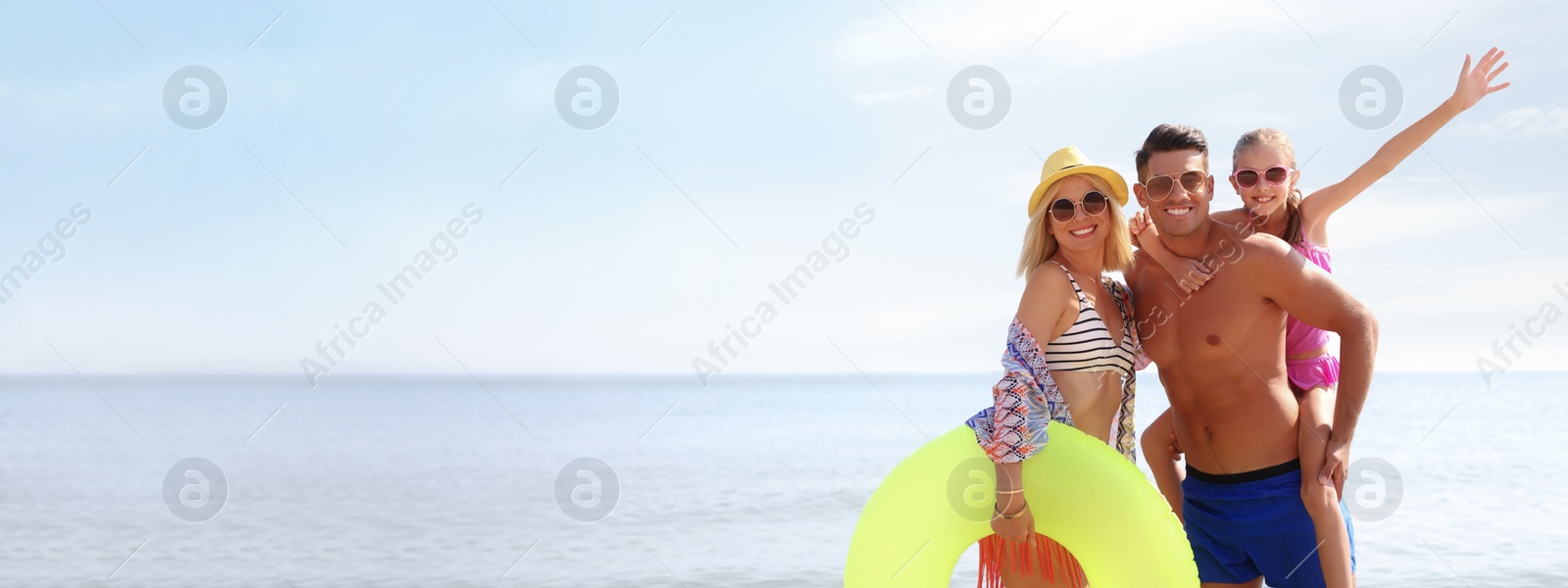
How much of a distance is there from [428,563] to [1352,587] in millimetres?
7029

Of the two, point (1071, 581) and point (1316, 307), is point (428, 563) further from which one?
point (1316, 307)

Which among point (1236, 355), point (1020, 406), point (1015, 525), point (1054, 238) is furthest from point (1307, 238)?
point (1015, 525)

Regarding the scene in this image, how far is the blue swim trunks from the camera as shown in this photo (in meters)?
2.77

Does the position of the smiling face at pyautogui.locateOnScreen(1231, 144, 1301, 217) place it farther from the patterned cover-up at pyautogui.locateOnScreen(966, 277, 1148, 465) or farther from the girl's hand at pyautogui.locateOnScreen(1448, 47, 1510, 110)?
the patterned cover-up at pyautogui.locateOnScreen(966, 277, 1148, 465)

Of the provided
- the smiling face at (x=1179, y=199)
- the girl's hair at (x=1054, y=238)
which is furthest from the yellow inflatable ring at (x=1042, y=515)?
the smiling face at (x=1179, y=199)

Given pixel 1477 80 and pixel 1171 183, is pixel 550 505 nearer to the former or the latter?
pixel 1171 183

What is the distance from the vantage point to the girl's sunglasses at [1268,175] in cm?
293

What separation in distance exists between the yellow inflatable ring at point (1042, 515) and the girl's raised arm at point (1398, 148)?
44.1 inches

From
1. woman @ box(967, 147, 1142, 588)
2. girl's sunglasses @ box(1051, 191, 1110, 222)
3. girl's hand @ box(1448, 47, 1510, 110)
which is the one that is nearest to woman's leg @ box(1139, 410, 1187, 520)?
woman @ box(967, 147, 1142, 588)

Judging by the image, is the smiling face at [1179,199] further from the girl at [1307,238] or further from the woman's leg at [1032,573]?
the woman's leg at [1032,573]

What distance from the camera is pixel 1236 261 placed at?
9.00ft

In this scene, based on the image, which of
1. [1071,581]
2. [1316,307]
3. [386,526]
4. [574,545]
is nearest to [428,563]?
[574,545]

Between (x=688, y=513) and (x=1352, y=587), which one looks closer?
(x=1352, y=587)

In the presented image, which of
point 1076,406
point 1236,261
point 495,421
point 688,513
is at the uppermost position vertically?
point 495,421
